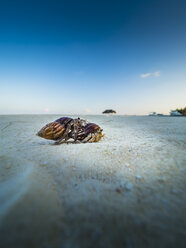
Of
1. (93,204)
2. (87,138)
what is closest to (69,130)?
(87,138)

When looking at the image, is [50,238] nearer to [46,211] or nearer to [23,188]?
[46,211]

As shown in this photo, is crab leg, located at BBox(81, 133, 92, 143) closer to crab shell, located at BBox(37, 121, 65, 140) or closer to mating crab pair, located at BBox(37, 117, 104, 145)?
mating crab pair, located at BBox(37, 117, 104, 145)

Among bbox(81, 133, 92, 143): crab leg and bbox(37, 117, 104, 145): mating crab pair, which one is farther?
bbox(81, 133, 92, 143): crab leg

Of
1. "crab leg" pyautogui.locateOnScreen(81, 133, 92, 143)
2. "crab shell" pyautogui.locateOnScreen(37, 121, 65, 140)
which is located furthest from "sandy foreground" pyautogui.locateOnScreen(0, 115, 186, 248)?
"crab leg" pyautogui.locateOnScreen(81, 133, 92, 143)

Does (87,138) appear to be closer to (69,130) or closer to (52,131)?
(69,130)

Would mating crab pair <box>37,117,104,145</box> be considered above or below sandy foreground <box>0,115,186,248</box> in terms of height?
above

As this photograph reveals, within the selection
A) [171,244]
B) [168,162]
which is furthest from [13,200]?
[168,162]

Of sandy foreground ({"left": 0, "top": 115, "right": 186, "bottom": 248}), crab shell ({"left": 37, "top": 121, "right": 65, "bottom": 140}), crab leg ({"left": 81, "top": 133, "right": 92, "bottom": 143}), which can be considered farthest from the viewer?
crab leg ({"left": 81, "top": 133, "right": 92, "bottom": 143})

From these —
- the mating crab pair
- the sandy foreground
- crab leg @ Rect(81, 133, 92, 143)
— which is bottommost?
the sandy foreground
